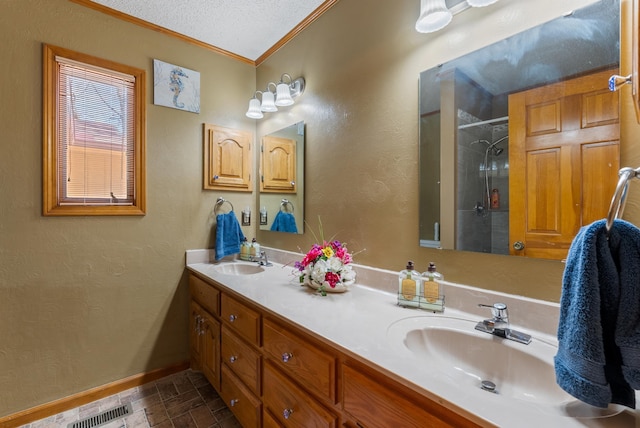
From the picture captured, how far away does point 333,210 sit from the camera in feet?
5.79

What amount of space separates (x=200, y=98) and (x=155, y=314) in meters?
1.60

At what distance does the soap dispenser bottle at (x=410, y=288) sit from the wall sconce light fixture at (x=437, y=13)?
949mm

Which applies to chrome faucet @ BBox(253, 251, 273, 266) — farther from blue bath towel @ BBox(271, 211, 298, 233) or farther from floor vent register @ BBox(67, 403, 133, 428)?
floor vent register @ BBox(67, 403, 133, 428)

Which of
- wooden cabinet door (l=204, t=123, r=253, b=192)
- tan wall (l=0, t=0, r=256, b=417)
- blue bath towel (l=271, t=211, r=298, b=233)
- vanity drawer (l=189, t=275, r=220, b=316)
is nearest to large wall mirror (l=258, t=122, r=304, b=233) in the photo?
blue bath towel (l=271, t=211, r=298, b=233)

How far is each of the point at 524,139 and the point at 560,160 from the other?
0.13 metres

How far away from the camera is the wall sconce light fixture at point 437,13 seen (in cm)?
110

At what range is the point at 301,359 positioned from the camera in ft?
3.34

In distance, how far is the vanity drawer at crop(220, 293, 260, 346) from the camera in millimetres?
1289

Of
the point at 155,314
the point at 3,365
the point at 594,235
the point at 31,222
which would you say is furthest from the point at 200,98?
the point at 594,235

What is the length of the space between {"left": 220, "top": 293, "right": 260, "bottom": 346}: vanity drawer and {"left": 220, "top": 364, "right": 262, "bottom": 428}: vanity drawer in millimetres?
260

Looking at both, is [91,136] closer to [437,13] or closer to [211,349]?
[211,349]

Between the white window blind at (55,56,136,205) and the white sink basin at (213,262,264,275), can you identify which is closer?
the white window blind at (55,56,136,205)

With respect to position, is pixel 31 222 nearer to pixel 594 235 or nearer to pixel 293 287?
pixel 293 287

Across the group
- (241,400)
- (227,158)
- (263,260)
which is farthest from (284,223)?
(241,400)
